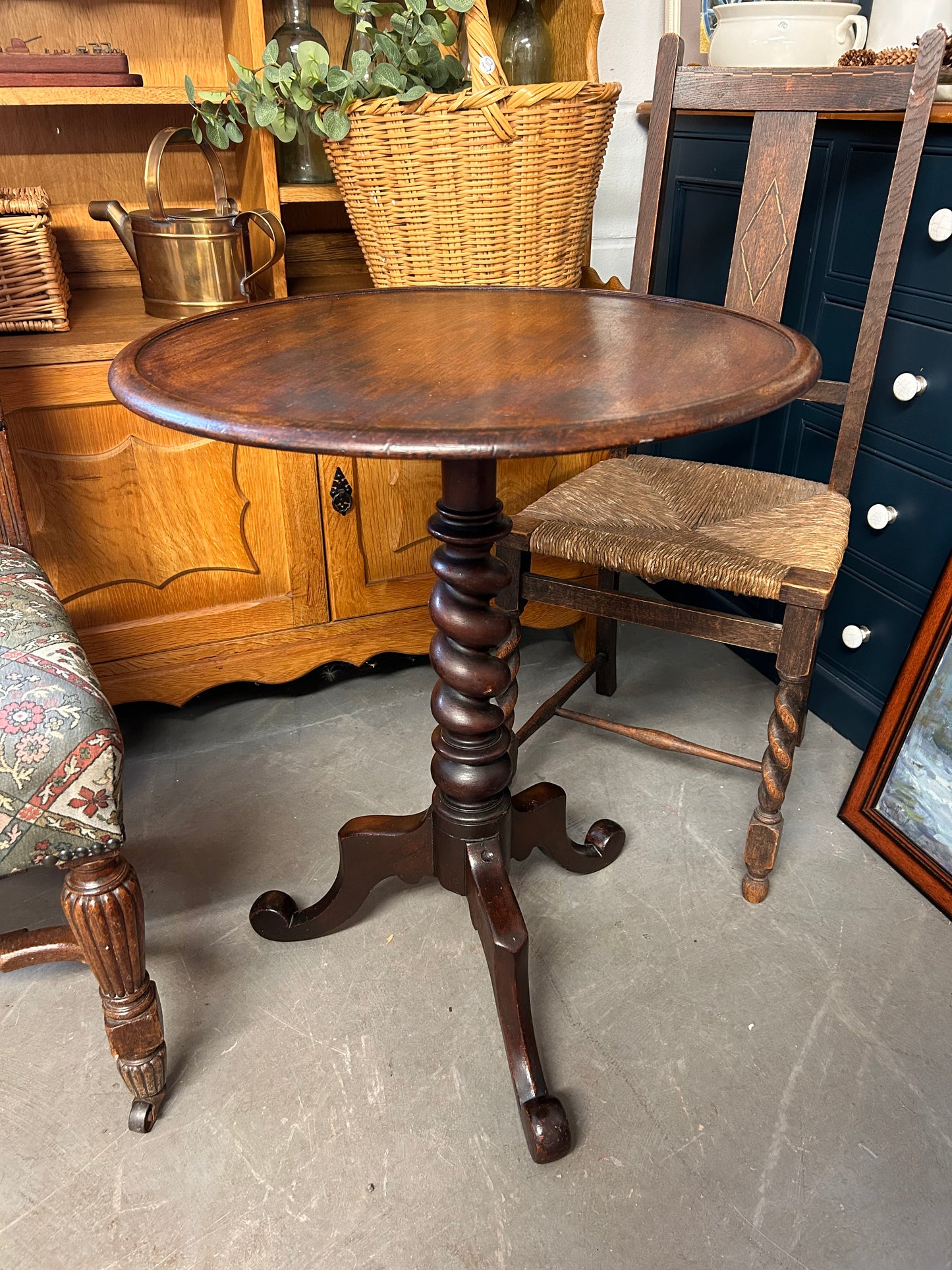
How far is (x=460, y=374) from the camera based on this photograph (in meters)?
1.02

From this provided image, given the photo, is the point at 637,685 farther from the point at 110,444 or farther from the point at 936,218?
the point at 110,444

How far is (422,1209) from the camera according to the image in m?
1.11

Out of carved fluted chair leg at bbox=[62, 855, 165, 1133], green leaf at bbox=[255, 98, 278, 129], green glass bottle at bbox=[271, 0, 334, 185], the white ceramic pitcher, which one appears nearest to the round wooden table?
carved fluted chair leg at bbox=[62, 855, 165, 1133]

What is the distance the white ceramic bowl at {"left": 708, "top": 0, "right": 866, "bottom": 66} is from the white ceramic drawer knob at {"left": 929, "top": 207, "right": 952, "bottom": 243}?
1.39ft

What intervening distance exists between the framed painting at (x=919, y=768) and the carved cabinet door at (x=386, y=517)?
740 millimetres

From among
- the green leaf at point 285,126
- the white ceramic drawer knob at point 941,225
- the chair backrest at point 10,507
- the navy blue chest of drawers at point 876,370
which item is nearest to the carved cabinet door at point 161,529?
the chair backrest at point 10,507

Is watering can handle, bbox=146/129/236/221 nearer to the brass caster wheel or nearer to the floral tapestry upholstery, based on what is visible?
the floral tapestry upholstery

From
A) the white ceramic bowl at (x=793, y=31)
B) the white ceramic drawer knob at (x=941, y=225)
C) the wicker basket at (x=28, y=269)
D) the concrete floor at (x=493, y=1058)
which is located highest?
the white ceramic bowl at (x=793, y=31)

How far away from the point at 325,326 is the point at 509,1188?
1.11 metres

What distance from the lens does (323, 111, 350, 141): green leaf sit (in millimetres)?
1579

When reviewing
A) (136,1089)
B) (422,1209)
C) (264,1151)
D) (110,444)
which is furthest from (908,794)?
(110,444)

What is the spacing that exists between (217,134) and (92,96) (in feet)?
0.69

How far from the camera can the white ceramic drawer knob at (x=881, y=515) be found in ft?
5.85

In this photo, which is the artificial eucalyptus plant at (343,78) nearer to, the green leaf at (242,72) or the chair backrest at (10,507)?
the green leaf at (242,72)
